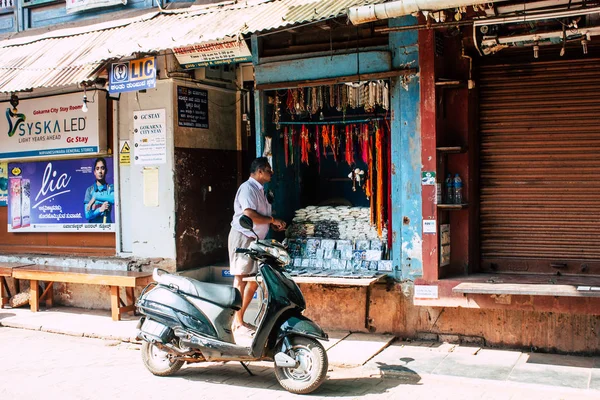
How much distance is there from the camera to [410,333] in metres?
7.55

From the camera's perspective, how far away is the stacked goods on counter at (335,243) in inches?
315

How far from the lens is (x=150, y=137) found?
9383 mm

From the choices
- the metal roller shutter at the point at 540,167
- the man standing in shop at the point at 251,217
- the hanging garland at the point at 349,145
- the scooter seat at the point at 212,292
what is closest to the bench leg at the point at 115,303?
the man standing in shop at the point at 251,217

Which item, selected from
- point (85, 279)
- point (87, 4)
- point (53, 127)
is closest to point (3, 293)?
point (85, 279)

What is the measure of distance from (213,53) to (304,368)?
432cm

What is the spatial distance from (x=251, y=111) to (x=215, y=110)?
2.07 ft

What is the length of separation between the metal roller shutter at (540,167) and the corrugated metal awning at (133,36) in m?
2.10

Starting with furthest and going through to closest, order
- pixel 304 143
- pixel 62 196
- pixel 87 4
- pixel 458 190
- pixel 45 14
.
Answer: pixel 45 14 < pixel 62 196 < pixel 87 4 < pixel 304 143 < pixel 458 190

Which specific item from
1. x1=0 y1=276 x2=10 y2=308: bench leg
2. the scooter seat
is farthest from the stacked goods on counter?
x1=0 y1=276 x2=10 y2=308: bench leg

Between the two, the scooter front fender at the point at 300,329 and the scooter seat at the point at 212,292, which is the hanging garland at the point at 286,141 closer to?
the scooter seat at the point at 212,292

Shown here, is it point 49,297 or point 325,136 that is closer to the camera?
point 325,136

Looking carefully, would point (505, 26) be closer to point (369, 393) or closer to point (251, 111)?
point (369, 393)

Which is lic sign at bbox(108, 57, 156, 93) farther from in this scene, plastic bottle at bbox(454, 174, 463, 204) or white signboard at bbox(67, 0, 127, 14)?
plastic bottle at bbox(454, 174, 463, 204)

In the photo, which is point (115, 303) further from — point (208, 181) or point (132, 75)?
point (132, 75)
